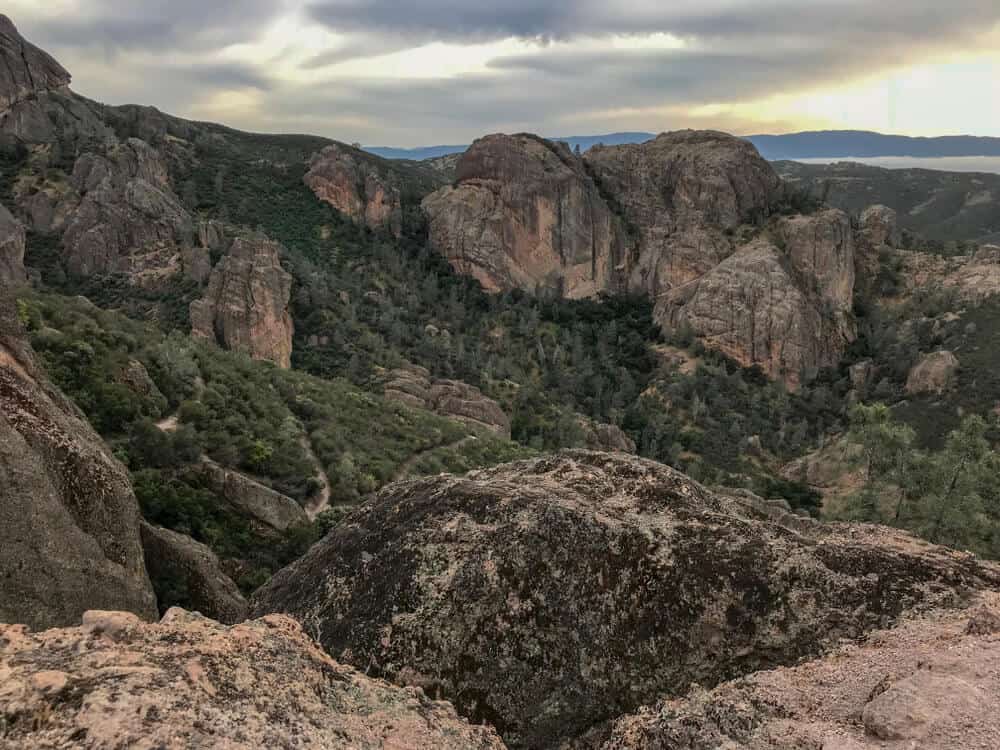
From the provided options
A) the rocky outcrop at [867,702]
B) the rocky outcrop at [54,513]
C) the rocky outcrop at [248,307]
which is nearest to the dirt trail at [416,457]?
the rocky outcrop at [248,307]

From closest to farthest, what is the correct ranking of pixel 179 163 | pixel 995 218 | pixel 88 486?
pixel 88 486
pixel 179 163
pixel 995 218

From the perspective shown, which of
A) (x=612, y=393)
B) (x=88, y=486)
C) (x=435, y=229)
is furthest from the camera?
(x=435, y=229)

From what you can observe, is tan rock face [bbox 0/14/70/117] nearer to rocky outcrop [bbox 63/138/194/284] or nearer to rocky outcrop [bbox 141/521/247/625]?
rocky outcrop [bbox 63/138/194/284]

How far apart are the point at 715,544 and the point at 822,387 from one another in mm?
72141

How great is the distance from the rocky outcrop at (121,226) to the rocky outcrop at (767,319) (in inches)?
2220

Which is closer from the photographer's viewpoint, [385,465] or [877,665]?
[877,665]

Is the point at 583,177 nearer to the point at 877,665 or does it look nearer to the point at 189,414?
the point at 189,414

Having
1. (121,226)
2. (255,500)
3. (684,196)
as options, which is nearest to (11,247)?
(121,226)

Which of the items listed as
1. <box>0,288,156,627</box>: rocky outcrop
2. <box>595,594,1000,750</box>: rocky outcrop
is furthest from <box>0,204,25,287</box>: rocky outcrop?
<box>595,594,1000,750</box>: rocky outcrop

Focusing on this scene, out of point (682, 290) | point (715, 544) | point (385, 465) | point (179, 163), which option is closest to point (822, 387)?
point (682, 290)

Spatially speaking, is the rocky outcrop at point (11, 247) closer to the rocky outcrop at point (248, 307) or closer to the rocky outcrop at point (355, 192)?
the rocky outcrop at point (248, 307)

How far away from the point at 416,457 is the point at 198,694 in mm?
26954

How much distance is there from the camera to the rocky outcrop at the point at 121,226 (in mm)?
49906

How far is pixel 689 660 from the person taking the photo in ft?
18.0
